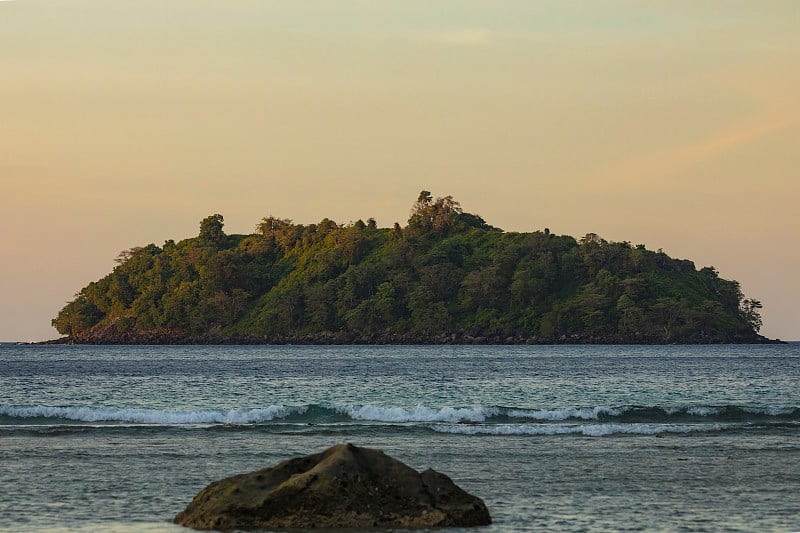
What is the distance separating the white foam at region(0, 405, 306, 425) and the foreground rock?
Result: 20618mm

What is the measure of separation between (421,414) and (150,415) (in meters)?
10.1

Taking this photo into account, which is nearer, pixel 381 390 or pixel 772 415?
pixel 772 415

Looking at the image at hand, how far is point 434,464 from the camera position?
25484 mm

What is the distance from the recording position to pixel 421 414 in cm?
3931

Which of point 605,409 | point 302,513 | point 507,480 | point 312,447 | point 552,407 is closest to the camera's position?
point 302,513

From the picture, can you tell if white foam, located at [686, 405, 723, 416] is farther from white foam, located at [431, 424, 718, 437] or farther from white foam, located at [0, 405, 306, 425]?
white foam, located at [0, 405, 306, 425]

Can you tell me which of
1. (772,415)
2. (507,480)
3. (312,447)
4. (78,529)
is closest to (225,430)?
→ (312,447)

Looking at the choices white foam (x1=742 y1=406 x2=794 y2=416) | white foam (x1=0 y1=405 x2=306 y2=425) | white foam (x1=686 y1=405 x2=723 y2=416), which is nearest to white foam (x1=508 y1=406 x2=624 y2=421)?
white foam (x1=686 y1=405 x2=723 y2=416)

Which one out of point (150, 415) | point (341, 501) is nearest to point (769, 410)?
point (150, 415)

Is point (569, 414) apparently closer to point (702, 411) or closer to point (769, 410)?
point (702, 411)

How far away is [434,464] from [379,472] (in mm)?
8267

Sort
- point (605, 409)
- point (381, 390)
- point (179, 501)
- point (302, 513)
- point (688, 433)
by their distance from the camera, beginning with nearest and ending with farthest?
1. point (302, 513)
2. point (179, 501)
3. point (688, 433)
4. point (605, 409)
5. point (381, 390)

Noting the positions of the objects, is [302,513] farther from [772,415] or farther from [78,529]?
[772,415]

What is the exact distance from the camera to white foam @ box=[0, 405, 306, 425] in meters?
38.0
